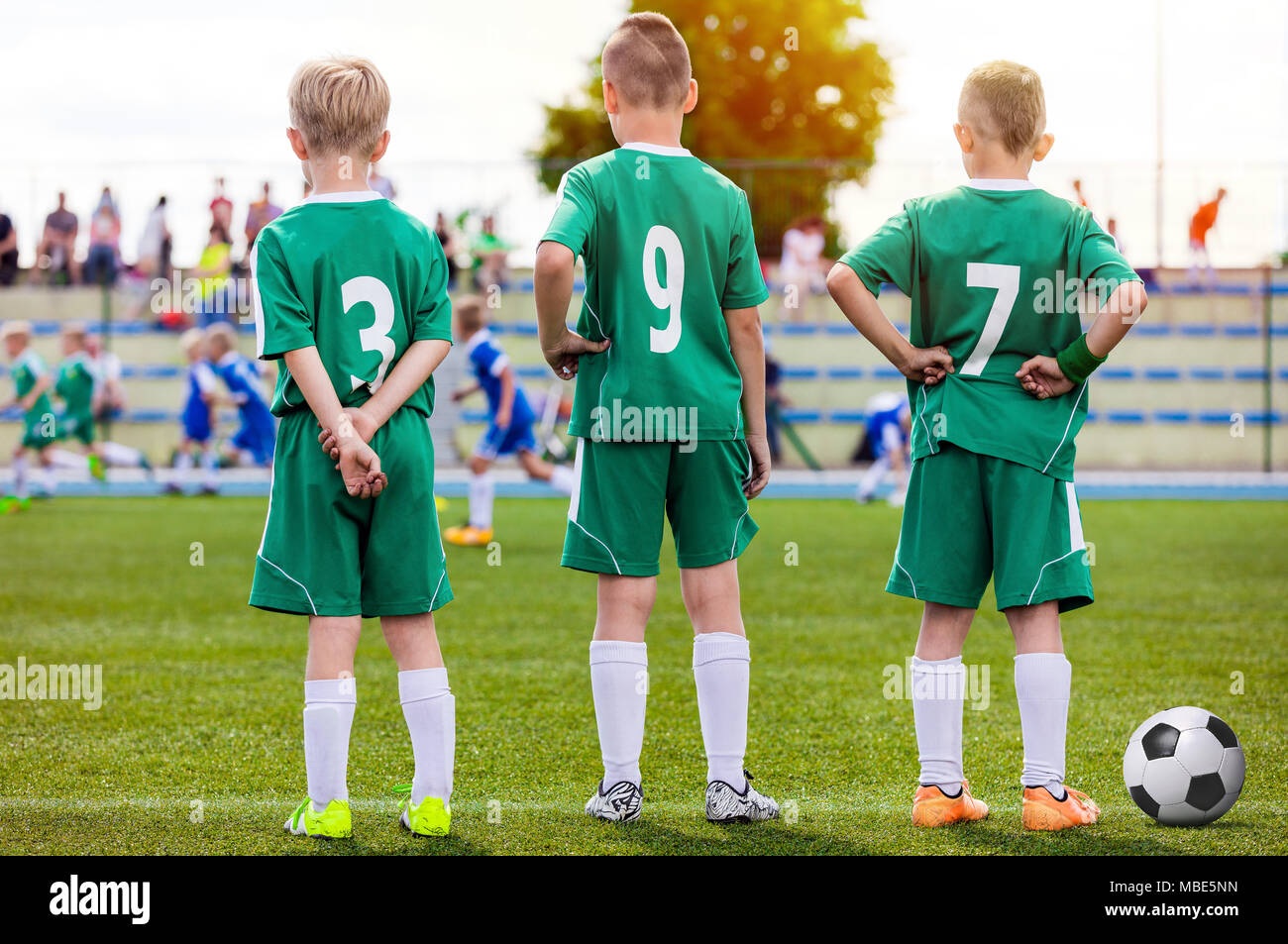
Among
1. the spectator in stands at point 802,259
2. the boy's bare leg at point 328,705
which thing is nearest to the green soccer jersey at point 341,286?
the boy's bare leg at point 328,705

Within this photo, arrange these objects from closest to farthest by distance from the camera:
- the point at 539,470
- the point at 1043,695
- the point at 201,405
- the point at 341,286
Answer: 1. the point at 341,286
2. the point at 1043,695
3. the point at 539,470
4. the point at 201,405

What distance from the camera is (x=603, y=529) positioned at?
337cm

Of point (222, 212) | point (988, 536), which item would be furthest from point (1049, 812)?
point (222, 212)

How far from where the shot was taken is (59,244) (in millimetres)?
22562

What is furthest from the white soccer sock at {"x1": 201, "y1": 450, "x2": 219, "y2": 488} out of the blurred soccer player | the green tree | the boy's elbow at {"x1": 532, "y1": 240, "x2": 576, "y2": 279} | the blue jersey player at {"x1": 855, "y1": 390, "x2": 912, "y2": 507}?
the green tree

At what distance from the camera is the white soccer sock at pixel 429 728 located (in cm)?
322

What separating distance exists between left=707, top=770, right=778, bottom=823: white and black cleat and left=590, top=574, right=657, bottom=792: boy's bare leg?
0.20 meters

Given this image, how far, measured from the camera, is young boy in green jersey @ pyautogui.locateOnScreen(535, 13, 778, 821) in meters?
3.35

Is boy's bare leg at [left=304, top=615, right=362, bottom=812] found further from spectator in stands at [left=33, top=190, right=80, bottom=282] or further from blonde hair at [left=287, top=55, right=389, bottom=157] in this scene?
spectator in stands at [left=33, top=190, right=80, bottom=282]

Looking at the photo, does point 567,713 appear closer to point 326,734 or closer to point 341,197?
point 326,734

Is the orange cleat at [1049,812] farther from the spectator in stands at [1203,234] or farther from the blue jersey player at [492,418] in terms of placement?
the spectator in stands at [1203,234]

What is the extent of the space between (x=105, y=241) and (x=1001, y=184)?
21.7m

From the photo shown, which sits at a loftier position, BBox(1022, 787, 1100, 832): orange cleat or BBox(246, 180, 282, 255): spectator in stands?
BBox(246, 180, 282, 255): spectator in stands

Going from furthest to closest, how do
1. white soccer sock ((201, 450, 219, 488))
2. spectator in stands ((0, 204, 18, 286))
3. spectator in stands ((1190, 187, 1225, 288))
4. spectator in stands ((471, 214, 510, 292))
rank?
spectator in stands ((0, 204, 18, 286)), spectator in stands ((1190, 187, 1225, 288)), spectator in stands ((471, 214, 510, 292)), white soccer sock ((201, 450, 219, 488))
